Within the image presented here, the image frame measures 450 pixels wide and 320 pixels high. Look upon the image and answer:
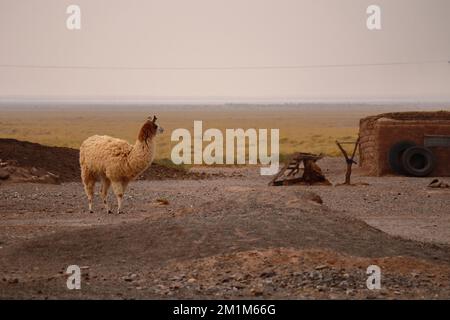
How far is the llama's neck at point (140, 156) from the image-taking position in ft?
66.6

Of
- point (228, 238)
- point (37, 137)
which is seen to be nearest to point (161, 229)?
point (228, 238)

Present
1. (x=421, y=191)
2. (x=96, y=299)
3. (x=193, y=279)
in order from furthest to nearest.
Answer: (x=421, y=191), (x=193, y=279), (x=96, y=299)

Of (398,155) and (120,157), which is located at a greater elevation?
(120,157)

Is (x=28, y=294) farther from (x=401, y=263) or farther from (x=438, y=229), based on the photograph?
(x=438, y=229)

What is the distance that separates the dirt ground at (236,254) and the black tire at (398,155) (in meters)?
10.9

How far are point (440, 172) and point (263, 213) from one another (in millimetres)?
16888

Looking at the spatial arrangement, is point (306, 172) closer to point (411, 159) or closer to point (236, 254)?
point (411, 159)

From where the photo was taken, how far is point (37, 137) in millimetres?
79062

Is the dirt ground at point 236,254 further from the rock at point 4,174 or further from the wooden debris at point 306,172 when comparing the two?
the wooden debris at point 306,172

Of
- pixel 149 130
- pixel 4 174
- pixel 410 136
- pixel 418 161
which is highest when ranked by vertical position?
pixel 149 130

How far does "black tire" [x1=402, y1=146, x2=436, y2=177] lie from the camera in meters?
30.3

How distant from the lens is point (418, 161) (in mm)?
31141

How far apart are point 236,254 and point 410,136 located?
18.0m

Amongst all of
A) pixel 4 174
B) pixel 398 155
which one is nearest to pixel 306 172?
pixel 398 155
